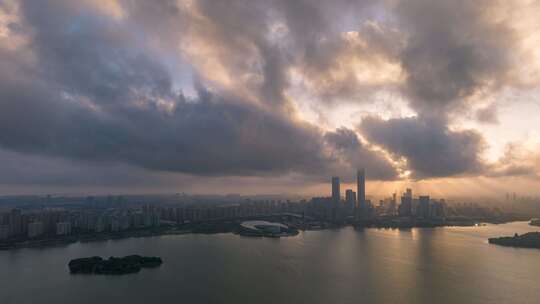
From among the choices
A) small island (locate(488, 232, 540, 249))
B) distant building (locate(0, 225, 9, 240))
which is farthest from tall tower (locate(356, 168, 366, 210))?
distant building (locate(0, 225, 9, 240))

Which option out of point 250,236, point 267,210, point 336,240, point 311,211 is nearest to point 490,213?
point 311,211

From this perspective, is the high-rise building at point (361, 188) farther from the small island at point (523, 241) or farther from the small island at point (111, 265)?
the small island at point (111, 265)

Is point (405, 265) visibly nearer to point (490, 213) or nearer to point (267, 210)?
point (267, 210)

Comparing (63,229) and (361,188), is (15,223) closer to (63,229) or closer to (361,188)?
(63,229)

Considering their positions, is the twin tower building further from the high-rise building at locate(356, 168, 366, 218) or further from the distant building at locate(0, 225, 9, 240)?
the distant building at locate(0, 225, 9, 240)

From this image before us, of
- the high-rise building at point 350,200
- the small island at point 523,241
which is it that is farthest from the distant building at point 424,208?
the small island at point 523,241
